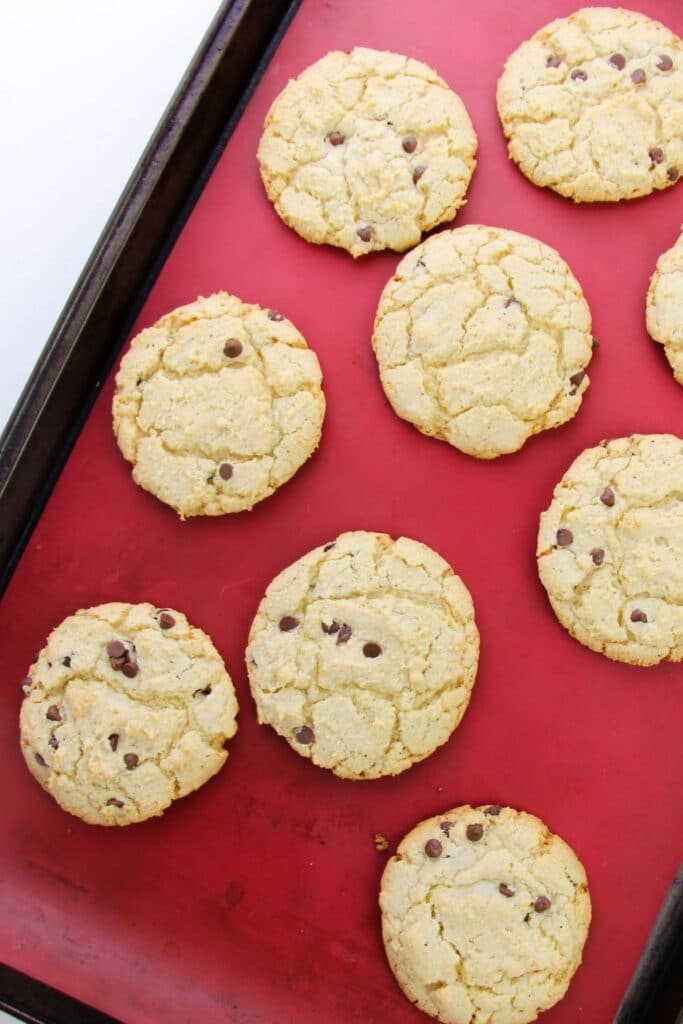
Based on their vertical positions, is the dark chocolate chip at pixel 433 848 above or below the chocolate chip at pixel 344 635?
below

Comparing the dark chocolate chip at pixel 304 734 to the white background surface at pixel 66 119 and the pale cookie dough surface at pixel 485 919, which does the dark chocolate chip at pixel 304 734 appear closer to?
the pale cookie dough surface at pixel 485 919

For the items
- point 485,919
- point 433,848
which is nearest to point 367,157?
point 433,848

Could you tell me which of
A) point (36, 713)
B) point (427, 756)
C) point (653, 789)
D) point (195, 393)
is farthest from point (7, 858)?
point (653, 789)

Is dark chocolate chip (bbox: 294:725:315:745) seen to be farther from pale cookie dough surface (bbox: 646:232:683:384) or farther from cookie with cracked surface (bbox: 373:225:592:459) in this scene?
pale cookie dough surface (bbox: 646:232:683:384)

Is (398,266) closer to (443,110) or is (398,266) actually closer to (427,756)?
(443,110)

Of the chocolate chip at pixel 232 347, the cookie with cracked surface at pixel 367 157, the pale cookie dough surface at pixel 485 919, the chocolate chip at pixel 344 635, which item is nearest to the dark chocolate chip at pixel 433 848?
the pale cookie dough surface at pixel 485 919

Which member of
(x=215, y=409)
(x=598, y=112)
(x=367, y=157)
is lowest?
(x=215, y=409)

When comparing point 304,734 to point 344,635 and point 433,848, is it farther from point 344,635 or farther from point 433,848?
point 433,848
